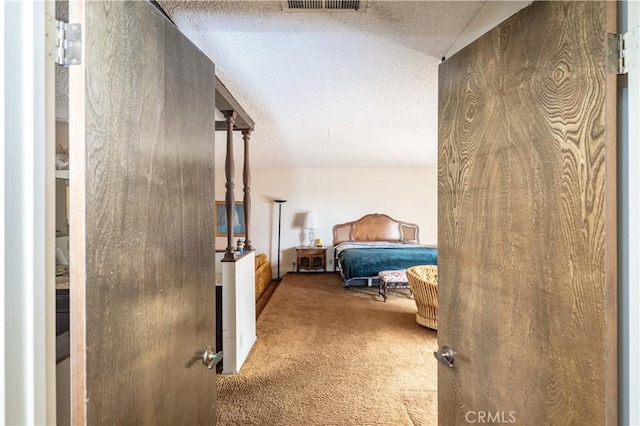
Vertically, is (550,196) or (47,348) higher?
(550,196)

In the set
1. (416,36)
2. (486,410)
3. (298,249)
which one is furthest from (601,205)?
(298,249)

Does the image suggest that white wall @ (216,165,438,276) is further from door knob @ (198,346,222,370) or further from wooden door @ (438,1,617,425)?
wooden door @ (438,1,617,425)

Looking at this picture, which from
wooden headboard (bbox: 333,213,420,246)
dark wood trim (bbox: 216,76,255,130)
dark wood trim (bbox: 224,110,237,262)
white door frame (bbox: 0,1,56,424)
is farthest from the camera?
wooden headboard (bbox: 333,213,420,246)

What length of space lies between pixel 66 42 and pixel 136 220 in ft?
1.44

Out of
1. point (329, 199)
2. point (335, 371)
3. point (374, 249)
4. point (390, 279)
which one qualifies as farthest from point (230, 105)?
point (329, 199)

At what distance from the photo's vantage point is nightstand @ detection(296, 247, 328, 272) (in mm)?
6129

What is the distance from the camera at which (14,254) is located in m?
0.62

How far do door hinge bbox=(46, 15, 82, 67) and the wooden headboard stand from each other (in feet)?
19.1

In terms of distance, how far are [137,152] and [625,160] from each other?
122 centimetres

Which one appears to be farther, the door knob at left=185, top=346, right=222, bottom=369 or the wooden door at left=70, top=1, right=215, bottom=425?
the door knob at left=185, top=346, right=222, bottom=369

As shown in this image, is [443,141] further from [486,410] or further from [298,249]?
[298,249]

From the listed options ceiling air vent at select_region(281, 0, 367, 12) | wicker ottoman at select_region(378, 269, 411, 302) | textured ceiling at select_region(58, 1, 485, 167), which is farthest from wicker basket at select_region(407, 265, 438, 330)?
ceiling air vent at select_region(281, 0, 367, 12)

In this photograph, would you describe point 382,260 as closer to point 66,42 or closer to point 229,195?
point 229,195

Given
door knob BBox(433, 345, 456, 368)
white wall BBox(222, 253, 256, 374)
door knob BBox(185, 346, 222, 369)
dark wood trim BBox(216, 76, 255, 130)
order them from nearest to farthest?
door knob BBox(185, 346, 222, 369)
door knob BBox(433, 345, 456, 368)
dark wood trim BBox(216, 76, 255, 130)
white wall BBox(222, 253, 256, 374)
